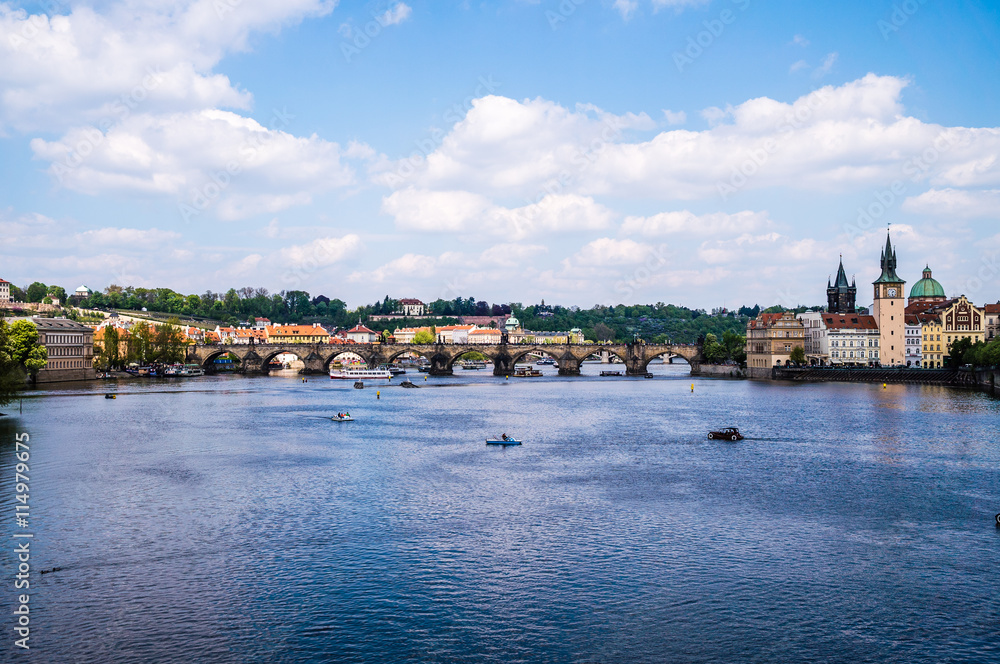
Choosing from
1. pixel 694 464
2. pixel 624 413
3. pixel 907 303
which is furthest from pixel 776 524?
pixel 907 303

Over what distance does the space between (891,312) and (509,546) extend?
12749 cm

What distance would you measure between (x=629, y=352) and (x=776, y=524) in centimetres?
12630

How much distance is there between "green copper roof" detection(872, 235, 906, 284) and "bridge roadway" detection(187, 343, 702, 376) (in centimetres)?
3769

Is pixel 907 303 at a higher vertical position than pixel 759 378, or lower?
higher

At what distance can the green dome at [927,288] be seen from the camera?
157000 mm

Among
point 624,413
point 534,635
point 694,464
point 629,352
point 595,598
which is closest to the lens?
point 534,635

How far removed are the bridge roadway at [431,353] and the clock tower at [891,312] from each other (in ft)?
115

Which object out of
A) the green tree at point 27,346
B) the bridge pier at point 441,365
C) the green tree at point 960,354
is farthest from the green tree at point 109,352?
the green tree at point 960,354

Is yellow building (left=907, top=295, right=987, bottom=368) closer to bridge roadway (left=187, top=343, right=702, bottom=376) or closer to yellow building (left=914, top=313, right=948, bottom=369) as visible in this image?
yellow building (left=914, top=313, right=948, bottom=369)

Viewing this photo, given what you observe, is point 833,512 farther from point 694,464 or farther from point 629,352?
point 629,352

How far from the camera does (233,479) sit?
142 feet

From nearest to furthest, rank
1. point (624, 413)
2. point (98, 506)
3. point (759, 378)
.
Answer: point (98, 506), point (624, 413), point (759, 378)

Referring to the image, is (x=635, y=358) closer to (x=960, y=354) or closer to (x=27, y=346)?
(x=960, y=354)

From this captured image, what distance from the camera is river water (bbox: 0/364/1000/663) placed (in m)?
22.4
